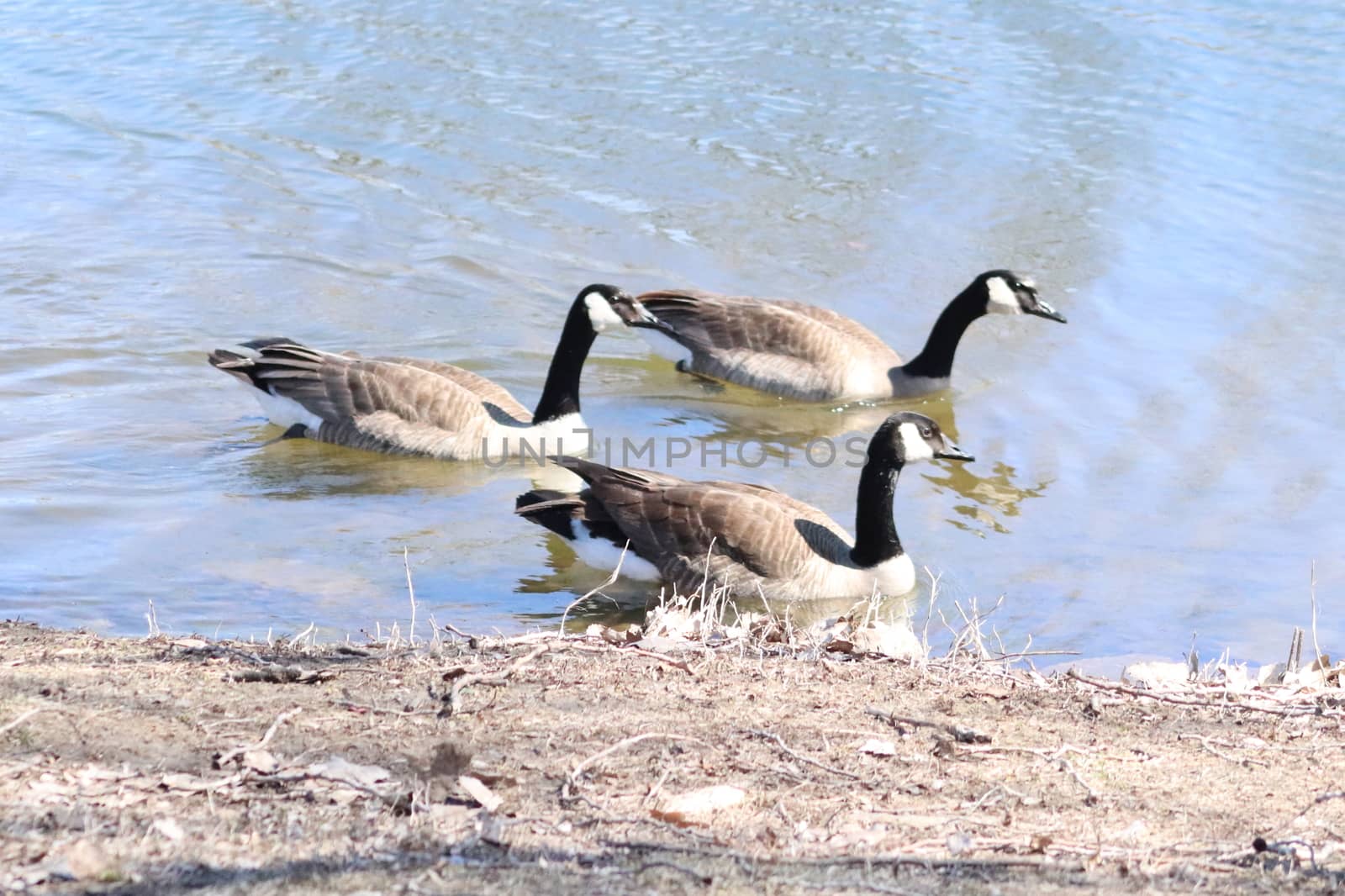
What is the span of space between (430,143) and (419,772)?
12626 millimetres

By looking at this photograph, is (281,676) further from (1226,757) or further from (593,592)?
(1226,757)

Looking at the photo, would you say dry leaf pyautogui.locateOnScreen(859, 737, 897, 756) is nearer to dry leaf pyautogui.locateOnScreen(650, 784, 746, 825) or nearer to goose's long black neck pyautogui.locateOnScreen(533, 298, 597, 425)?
dry leaf pyautogui.locateOnScreen(650, 784, 746, 825)

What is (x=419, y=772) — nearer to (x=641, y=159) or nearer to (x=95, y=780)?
(x=95, y=780)

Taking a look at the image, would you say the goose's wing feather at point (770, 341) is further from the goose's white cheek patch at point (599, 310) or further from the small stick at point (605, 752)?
the small stick at point (605, 752)

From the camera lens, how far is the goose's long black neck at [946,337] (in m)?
11.3

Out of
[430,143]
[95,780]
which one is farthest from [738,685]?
[430,143]

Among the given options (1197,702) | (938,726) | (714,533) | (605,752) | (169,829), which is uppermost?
(169,829)

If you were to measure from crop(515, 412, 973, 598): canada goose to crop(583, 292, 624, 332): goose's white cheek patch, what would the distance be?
2.38 meters

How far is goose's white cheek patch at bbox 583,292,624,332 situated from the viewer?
32.9 ft

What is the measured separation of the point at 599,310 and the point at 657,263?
318 centimetres

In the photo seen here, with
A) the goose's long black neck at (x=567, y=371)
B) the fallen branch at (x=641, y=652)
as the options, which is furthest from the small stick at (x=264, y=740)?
the goose's long black neck at (x=567, y=371)

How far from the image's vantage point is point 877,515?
7547mm

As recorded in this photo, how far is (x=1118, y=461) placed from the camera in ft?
30.6

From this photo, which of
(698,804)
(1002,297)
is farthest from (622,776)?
(1002,297)
